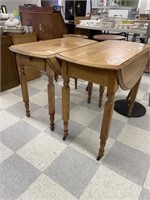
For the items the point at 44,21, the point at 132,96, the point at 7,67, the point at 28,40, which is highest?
the point at 44,21

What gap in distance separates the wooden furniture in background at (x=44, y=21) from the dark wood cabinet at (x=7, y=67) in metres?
0.53

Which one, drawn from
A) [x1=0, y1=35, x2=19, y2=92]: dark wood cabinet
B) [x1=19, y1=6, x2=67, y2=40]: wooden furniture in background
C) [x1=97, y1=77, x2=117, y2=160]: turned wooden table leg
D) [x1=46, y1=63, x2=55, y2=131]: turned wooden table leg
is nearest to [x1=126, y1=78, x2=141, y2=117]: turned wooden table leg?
[x1=97, y1=77, x2=117, y2=160]: turned wooden table leg

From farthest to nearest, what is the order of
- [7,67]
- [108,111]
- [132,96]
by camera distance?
[7,67], [132,96], [108,111]

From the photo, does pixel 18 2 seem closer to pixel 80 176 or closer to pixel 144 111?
pixel 144 111

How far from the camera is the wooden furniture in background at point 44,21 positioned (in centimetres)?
226

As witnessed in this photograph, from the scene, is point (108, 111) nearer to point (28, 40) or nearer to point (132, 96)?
point (132, 96)

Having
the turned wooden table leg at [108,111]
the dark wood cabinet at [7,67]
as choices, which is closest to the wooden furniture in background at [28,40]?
the dark wood cabinet at [7,67]

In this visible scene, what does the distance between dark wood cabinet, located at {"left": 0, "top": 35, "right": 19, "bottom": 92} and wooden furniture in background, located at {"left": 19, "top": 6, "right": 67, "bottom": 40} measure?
528 mm

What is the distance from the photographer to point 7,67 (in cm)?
216

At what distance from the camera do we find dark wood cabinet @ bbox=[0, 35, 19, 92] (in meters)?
2.07

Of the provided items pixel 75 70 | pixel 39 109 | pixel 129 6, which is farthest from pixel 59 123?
pixel 129 6

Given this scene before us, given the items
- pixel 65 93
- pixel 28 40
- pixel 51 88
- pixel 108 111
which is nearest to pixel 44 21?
pixel 28 40

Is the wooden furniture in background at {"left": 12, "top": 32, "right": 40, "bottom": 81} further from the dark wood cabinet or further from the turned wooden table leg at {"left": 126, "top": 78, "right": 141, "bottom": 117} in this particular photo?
the turned wooden table leg at {"left": 126, "top": 78, "right": 141, "bottom": 117}

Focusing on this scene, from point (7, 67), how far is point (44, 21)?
0.87 m
